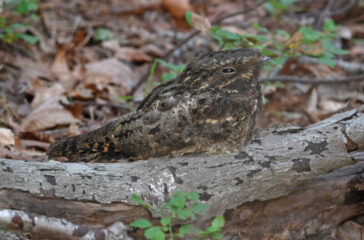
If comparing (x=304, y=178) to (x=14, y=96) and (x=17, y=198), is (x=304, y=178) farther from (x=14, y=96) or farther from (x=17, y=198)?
(x=14, y=96)

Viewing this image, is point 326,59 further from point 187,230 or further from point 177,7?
point 177,7

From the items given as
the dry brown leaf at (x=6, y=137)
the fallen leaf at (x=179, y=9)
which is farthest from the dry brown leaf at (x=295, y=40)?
the fallen leaf at (x=179, y=9)

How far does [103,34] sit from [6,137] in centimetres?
302

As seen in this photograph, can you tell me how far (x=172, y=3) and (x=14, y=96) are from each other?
3312mm

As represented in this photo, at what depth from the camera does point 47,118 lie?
4.36 metres

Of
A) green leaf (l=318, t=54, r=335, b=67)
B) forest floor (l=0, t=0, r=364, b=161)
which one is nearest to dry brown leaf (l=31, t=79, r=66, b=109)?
forest floor (l=0, t=0, r=364, b=161)

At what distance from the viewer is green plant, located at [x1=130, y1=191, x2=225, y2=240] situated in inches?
85.0

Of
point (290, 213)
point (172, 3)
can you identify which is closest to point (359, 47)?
point (172, 3)

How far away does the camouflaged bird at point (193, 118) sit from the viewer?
2793 mm

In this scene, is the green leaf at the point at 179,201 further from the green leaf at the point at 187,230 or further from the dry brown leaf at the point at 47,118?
the dry brown leaf at the point at 47,118

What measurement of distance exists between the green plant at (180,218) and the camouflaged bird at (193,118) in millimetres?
436

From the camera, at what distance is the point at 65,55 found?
5828 millimetres

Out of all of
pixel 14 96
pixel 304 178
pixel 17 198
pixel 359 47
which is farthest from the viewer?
pixel 359 47

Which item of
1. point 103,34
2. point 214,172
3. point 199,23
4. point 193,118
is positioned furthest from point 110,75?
point 214,172
